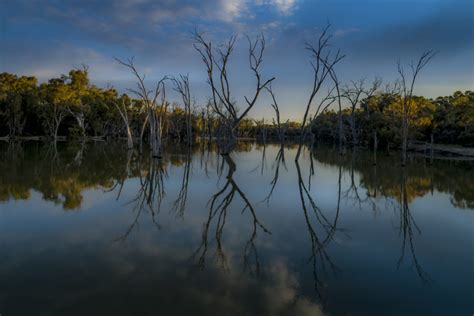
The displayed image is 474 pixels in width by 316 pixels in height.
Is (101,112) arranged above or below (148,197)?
above

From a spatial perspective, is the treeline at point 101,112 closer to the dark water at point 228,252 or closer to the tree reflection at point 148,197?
the tree reflection at point 148,197

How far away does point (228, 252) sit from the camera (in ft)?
17.8

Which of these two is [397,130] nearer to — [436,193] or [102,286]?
[436,193]

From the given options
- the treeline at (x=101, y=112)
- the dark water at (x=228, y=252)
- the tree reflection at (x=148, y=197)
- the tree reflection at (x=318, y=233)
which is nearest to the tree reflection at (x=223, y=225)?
the dark water at (x=228, y=252)

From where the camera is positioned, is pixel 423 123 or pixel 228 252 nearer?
pixel 228 252

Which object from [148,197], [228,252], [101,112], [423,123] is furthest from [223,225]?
[101,112]

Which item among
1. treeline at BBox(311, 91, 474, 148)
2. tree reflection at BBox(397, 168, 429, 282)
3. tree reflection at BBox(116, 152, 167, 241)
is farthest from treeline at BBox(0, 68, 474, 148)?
tree reflection at BBox(397, 168, 429, 282)

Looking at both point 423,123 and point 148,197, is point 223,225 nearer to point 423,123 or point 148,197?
point 148,197

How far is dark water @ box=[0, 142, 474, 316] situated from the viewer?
3852mm

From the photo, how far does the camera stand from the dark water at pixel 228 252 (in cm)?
385

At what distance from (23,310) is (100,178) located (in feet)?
32.2

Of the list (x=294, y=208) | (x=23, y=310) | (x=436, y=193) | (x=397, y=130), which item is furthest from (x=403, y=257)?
(x=397, y=130)

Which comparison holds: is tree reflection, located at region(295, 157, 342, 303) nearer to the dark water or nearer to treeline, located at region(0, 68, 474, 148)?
the dark water

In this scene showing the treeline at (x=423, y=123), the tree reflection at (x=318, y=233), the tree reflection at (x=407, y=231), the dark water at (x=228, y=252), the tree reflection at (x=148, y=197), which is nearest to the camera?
the dark water at (x=228, y=252)
